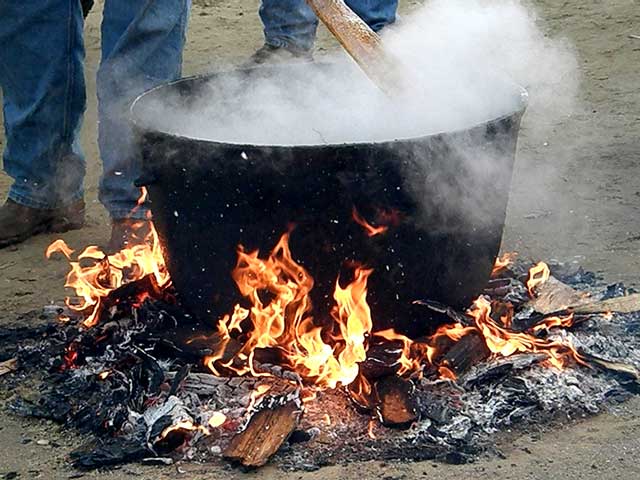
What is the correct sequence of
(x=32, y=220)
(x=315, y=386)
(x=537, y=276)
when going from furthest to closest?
1. (x=32, y=220)
2. (x=537, y=276)
3. (x=315, y=386)

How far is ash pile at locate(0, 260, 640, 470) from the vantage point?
8.46 ft

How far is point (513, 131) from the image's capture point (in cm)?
273

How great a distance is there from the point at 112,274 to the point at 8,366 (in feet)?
1.64

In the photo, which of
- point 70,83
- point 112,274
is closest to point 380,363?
point 112,274

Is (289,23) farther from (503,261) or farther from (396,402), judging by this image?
(396,402)

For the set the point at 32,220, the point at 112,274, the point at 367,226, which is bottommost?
the point at 32,220

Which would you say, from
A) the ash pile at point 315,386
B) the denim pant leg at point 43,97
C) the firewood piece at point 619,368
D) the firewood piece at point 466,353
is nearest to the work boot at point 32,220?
the denim pant leg at point 43,97

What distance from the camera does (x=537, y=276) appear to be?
3.40 meters

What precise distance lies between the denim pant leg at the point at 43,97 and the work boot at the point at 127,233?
514mm

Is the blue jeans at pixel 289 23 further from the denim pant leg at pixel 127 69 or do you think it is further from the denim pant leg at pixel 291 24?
the denim pant leg at pixel 127 69

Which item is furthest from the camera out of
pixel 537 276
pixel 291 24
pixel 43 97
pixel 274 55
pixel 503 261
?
pixel 274 55

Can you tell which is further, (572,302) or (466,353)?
(572,302)

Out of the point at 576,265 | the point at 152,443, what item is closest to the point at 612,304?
the point at 576,265

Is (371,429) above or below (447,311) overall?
below
